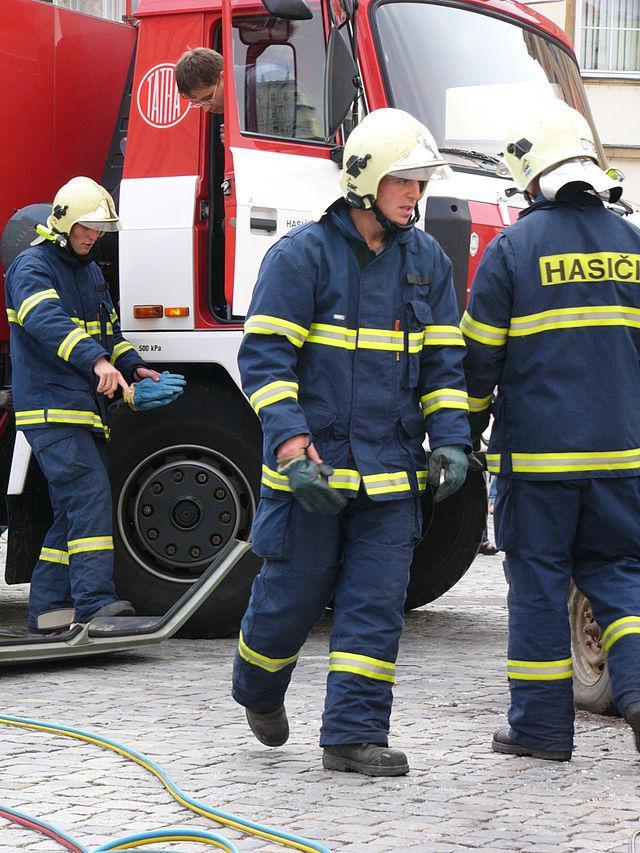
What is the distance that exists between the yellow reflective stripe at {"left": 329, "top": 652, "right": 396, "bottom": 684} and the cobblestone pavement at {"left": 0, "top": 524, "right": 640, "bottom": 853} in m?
0.29

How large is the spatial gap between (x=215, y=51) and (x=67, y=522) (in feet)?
7.03

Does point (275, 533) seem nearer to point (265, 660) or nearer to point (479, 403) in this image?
point (265, 660)

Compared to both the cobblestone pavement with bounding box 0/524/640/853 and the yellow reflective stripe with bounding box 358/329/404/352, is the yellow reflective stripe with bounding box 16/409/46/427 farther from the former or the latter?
the yellow reflective stripe with bounding box 358/329/404/352

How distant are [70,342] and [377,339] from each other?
88.3 inches

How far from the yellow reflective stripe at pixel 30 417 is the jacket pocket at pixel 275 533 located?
2301 millimetres

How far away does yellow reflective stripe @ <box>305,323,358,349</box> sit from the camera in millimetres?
4836

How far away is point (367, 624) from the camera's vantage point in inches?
187

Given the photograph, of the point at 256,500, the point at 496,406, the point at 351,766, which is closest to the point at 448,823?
the point at 351,766

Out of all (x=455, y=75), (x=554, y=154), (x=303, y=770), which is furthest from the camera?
(x=455, y=75)

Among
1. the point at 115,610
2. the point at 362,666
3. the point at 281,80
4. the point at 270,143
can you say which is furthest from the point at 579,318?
the point at 115,610

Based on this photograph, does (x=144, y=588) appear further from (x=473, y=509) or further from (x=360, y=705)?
(x=360, y=705)

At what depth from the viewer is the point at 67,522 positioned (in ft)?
23.3

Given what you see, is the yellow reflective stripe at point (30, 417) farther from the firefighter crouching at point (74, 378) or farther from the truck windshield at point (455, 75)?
the truck windshield at point (455, 75)

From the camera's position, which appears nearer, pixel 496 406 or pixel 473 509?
pixel 496 406
